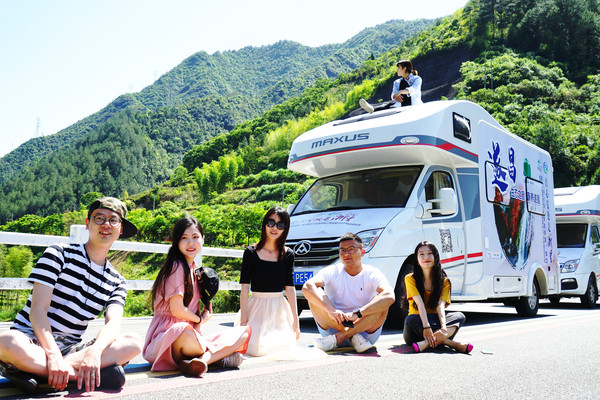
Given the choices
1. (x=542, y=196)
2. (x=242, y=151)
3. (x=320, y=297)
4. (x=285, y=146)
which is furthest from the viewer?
(x=242, y=151)

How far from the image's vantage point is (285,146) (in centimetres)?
12725

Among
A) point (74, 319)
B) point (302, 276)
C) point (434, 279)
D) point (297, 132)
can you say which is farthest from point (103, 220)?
point (297, 132)

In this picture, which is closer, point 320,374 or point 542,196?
point 320,374

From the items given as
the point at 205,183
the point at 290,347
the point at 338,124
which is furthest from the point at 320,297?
the point at 205,183

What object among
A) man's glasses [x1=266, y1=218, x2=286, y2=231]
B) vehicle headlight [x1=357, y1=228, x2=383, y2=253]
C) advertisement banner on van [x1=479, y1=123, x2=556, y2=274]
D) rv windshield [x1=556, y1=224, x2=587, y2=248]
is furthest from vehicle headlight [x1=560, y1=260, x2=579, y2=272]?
man's glasses [x1=266, y1=218, x2=286, y2=231]

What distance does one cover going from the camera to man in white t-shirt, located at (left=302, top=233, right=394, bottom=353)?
5234 mm

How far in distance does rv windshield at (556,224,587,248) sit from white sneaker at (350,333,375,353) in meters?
10.8

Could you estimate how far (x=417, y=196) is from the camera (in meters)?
7.54

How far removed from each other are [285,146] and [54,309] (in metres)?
124

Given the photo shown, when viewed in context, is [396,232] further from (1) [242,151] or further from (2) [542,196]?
(1) [242,151]

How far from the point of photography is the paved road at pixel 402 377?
3.49m

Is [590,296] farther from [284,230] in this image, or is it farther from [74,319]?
[74,319]

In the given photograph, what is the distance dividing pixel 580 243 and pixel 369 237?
9.44 m

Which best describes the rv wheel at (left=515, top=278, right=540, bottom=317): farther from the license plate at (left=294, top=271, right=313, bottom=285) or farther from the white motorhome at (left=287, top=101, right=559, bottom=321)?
the license plate at (left=294, top=271, right=313, bottom=285)
